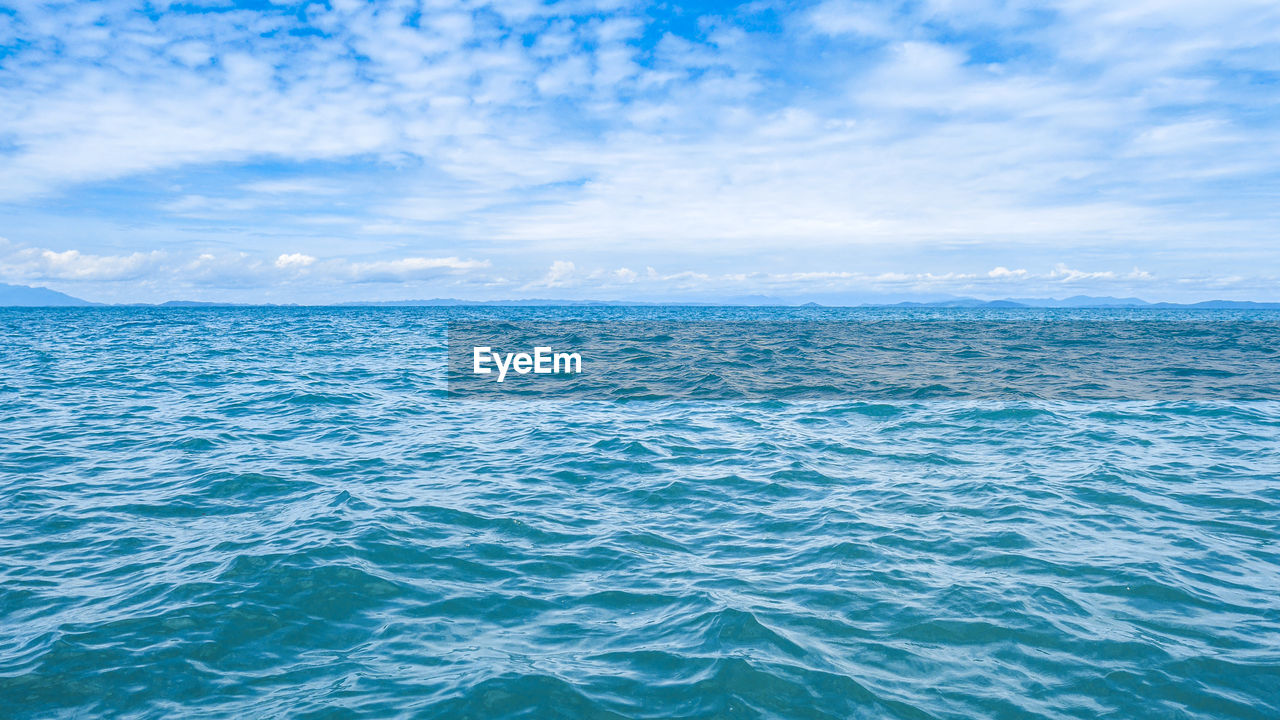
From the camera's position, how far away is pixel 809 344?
160ft

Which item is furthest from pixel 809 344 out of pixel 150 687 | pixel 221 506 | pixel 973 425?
pixel 150 687

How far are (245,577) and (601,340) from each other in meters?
44.7

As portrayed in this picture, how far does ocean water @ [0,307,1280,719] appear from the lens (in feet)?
21.6

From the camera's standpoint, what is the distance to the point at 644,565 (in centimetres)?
951

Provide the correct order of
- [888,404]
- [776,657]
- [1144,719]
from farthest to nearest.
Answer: [888,404] < [776,657] < [1144,719]

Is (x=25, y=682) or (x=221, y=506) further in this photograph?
(x=221, y=506)

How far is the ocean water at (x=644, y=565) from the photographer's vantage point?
21.6ft

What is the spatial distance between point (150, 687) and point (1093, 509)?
1319 centimetres

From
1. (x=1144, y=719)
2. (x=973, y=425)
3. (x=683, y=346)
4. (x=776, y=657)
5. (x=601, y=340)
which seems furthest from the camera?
(x=601, y=340)

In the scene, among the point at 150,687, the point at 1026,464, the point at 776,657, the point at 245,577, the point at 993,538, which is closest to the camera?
the point at 150,687

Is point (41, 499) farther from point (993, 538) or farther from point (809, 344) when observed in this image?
point (809, 344)

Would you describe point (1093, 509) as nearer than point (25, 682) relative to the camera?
No

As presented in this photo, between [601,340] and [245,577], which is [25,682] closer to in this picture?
[245,577]

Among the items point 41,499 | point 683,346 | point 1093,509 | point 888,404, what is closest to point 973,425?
point 888,404
